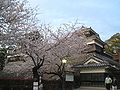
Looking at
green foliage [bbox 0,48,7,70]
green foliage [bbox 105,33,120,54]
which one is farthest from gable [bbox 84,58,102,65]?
green foliage [bbox 105,33,120,54]

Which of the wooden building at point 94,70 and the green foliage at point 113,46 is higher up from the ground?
the green foliage at point 113,46

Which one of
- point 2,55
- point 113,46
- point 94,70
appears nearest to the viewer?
point 2,55

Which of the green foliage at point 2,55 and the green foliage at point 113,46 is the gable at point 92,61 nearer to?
the green foliage at point 2,55

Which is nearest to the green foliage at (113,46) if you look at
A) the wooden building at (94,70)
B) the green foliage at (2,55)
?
the wooden building at (94,70)

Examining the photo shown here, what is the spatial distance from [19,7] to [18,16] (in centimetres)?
62

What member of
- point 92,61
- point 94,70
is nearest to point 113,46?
point 92,61

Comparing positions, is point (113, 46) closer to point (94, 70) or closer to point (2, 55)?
point (94, 70)

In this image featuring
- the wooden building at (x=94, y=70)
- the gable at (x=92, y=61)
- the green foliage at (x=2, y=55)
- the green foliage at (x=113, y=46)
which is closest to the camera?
the green foliage at (x=2, y=55)

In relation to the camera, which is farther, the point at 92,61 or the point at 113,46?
the point at 113,46

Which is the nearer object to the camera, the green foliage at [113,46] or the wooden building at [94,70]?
the wooden building at [94,70]

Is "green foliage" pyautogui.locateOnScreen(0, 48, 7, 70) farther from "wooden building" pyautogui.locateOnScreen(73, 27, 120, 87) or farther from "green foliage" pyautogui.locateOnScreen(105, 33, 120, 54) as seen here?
"green foliage" pyautogui.locateOnScreen(105, 33, 120, 54)

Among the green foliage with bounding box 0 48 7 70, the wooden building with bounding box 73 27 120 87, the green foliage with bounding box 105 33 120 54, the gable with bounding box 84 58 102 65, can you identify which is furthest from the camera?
the green foliage with bounding box 105 33 120 54

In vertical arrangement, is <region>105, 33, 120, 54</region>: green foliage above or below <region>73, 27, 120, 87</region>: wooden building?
above

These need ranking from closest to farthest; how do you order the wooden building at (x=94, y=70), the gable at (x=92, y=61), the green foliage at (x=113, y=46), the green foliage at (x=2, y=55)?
the green foliage at (x=2, y=55) < the wooden building at (x=94, y=70) < the gable at (x=92, y=61) < the green foliage at (x=113, y=46)
